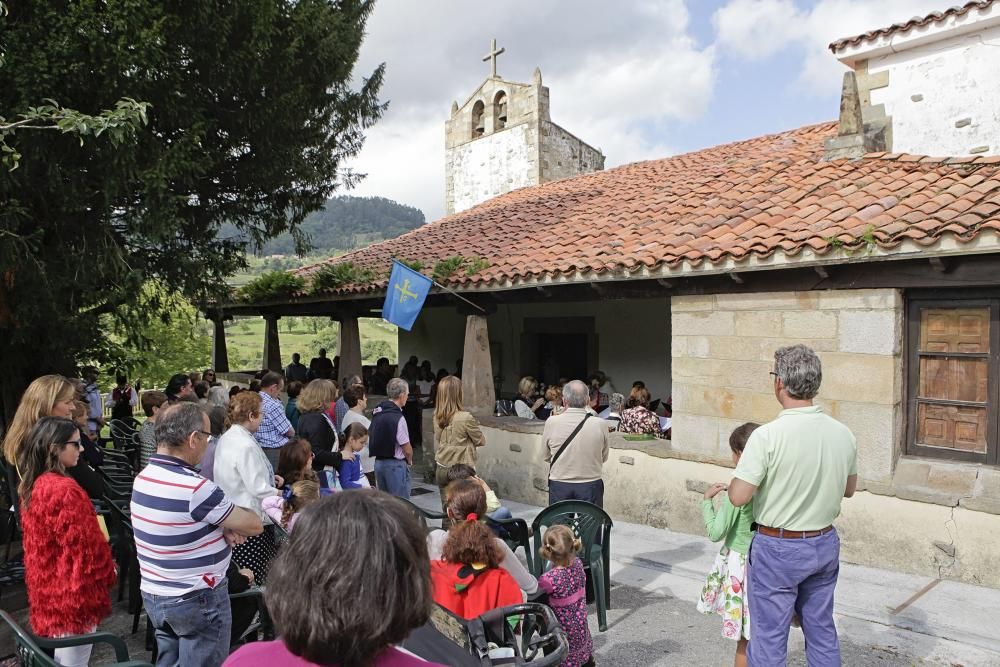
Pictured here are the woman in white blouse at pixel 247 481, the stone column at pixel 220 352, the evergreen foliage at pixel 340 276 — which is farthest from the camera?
the stone column at pixel 220 352

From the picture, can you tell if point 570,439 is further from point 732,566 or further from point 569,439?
point 732,566

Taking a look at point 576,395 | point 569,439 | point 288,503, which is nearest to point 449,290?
point 576,395

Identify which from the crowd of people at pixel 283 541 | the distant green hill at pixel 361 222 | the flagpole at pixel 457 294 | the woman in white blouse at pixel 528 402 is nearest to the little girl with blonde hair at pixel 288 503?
the crowd of people at pixel 283 541

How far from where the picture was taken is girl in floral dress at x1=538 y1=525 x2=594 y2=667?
3.19 meters

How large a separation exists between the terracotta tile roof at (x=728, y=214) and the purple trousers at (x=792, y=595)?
3.12 metres

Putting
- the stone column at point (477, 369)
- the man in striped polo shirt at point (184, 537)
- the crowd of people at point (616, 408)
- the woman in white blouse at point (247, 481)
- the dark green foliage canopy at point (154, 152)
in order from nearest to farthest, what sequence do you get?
the man in striped polo shirt at point (184, 537) < the woman in white blouse at point (247, 481) < the dark green foliage canopy at point (154, 152) < the crowd of people at point (616, 408) < the stone column at point (477, 369)

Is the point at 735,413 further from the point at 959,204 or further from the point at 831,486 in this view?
the point at 831,486

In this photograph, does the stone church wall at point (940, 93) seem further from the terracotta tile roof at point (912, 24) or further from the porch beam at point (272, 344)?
the porch beam at point (272, 344)

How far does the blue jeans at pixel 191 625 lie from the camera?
269 centimetres

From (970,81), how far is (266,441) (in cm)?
761

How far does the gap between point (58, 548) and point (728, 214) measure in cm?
645

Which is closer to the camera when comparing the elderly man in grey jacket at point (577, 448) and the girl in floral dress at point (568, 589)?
the girl in floral dress at point (568, 589)

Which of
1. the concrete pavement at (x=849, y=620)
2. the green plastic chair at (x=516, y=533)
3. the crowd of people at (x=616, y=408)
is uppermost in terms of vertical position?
the crowd of people at (x=616, y=408)

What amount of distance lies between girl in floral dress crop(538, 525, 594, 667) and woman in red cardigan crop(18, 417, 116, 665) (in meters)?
2.03
